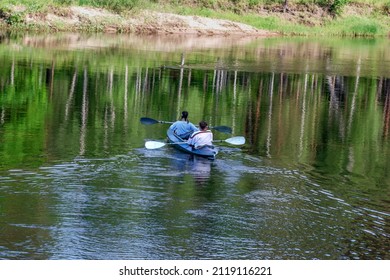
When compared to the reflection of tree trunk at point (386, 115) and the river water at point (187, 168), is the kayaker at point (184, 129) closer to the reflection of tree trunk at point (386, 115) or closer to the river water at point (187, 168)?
the river water at point (187, 168)

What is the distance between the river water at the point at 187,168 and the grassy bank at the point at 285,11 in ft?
97.5

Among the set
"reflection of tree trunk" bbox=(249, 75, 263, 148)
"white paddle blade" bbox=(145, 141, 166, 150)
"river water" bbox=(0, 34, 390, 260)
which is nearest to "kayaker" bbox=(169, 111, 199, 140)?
"river water" bbox=(0, 34, 390, 260)

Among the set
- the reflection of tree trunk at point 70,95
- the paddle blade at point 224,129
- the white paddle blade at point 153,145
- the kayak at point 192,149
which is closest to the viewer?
the kayak at point 192,149

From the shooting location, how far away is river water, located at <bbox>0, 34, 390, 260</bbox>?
18.4 metres

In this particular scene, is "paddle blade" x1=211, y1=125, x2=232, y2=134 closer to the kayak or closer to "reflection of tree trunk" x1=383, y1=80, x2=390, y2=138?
the kayak

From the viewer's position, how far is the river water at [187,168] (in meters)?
18.4

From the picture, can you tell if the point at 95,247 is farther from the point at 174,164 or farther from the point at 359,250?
the point at 174,164

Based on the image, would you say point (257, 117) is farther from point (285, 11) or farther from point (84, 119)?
point (285, 11)

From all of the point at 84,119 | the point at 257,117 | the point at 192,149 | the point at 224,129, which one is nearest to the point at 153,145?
the point at 192,149

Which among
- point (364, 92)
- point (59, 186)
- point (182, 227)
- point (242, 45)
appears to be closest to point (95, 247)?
point (182, 227)

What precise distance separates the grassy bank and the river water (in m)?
29.7

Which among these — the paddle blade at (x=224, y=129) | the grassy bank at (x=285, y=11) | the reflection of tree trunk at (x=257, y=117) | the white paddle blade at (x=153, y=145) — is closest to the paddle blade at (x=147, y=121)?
the paddle blade at (x=224, y=129)

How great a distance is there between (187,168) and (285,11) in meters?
71.9

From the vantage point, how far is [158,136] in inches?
1156
